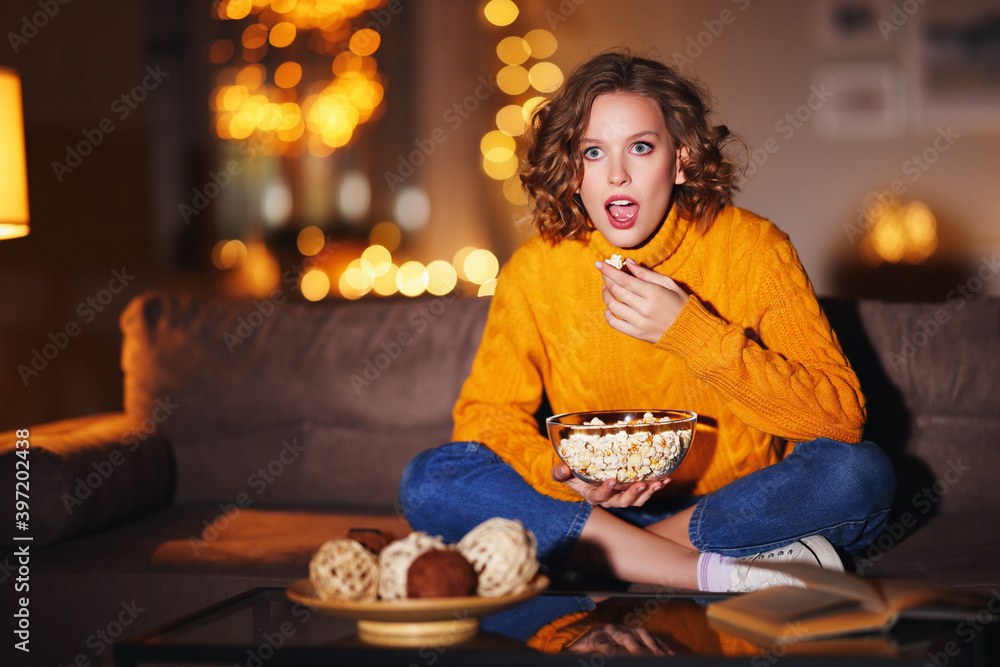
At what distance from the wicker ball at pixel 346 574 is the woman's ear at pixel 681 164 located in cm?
88

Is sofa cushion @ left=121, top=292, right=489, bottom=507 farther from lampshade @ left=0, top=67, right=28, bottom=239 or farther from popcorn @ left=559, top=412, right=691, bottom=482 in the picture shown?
popcorn @ left=559, top=412, right=691, bottom=482

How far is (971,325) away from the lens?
1.78 m

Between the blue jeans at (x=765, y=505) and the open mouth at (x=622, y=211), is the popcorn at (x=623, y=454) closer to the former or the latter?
the blue jeans at (x=765, y=505)

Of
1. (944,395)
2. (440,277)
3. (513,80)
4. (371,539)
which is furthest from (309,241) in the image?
(371,539)

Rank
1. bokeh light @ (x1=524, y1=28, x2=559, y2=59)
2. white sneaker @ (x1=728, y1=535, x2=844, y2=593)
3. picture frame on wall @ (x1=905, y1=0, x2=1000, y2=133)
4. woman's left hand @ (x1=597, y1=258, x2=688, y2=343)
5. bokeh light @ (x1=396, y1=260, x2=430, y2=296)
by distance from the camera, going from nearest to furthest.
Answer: white sneaker @ (x1=728, y1=535, x2=844, y2=593), woman's left hand @ (x1=597, y1=258, x2=688, y2=343), picture frame on wall @ (x1=905, y1=0, x2=1000, y2=133), bokeh light @ (x1=524, y1=28, x2=559, y2=59), bokeh light @ (x1=396, y1=260, x2=430, y2=296)

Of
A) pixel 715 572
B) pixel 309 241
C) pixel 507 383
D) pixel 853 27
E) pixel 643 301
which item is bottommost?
pixel 715 572

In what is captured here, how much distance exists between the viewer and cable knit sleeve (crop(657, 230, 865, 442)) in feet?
4.23

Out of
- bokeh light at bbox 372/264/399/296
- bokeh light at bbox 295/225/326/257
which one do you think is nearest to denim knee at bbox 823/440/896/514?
bokeh light at bbox 372/264/399/296

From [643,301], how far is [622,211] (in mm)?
220

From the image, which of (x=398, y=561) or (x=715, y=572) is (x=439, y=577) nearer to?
(x=398, y=561)

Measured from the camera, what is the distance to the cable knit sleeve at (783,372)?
4.23ft

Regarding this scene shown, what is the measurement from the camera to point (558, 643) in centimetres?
89

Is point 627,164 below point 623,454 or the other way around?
the other way around

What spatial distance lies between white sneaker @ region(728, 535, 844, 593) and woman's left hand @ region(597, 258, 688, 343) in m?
0.34
